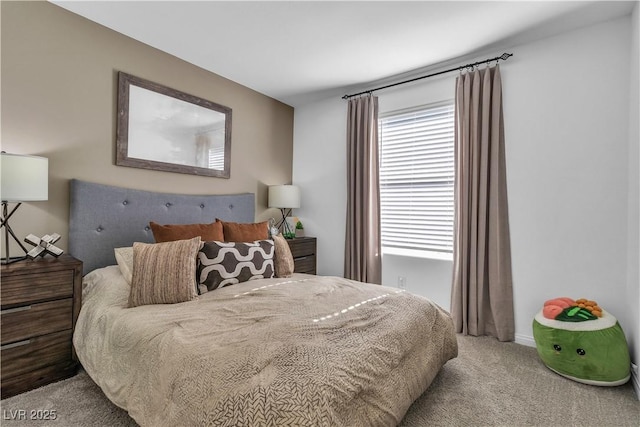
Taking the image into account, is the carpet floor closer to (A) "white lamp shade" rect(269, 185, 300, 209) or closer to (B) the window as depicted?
(B) the window

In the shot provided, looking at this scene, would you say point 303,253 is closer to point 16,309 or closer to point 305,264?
point 305,264

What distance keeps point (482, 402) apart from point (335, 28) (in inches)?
107

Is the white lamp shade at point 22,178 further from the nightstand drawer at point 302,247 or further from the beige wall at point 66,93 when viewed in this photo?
the nightstand drawer at point 302,247

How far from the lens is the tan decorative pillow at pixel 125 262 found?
2109mm

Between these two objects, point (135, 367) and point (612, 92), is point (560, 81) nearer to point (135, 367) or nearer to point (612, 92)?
point (612, 92)

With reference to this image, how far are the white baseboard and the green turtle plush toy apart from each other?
440 millimetres

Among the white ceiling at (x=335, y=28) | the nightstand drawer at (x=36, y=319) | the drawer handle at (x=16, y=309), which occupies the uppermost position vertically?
the white ceiling at (x=335, y=28)

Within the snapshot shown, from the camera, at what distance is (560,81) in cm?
252

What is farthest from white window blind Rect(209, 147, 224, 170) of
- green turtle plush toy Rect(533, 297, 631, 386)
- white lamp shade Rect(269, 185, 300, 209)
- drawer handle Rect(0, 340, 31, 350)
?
green turtle plush toy Rect(533, 297, 631, 386)

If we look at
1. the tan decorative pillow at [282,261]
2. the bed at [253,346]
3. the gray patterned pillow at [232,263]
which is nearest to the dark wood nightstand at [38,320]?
the bed at [253,346]

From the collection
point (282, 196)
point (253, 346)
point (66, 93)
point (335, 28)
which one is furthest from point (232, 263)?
point (335, 28)

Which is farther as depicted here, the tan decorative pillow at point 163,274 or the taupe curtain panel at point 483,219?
the taupe curtain panel at point 483,219

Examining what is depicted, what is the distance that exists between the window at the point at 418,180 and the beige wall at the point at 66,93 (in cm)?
205

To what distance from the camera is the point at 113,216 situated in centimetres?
247
